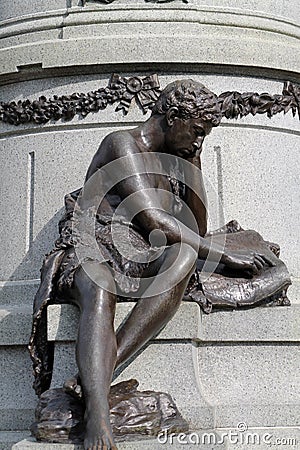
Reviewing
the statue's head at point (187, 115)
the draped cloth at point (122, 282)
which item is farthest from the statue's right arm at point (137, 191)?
the statue's head at point (187, 115)

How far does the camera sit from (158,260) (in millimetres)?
5684

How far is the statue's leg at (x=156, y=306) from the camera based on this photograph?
540cm

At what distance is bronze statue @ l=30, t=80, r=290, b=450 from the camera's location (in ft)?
17.9

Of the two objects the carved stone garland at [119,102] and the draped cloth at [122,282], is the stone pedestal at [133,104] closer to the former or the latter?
the carved stone garland at [119,102]

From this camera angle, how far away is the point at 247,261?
6.38m

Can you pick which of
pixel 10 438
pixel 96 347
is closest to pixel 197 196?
pixel 96 347

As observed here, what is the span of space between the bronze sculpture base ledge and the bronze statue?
29cm

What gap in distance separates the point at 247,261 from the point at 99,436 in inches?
88.9

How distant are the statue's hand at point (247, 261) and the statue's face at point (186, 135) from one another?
88 cm

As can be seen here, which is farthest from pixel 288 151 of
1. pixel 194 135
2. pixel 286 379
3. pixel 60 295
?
pixel 60 295

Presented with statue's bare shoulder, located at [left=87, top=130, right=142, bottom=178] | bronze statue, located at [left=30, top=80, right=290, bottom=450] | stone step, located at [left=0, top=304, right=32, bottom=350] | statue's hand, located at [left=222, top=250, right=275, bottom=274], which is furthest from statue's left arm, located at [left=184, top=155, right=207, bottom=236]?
stone step, located at [left=0, top=304, right=32, bottom=350]

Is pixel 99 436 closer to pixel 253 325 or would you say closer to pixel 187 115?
pixel 253 325

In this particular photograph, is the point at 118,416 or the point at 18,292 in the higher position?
the point at 18,292

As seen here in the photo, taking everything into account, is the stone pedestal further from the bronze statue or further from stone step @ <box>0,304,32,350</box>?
the bronze statue
